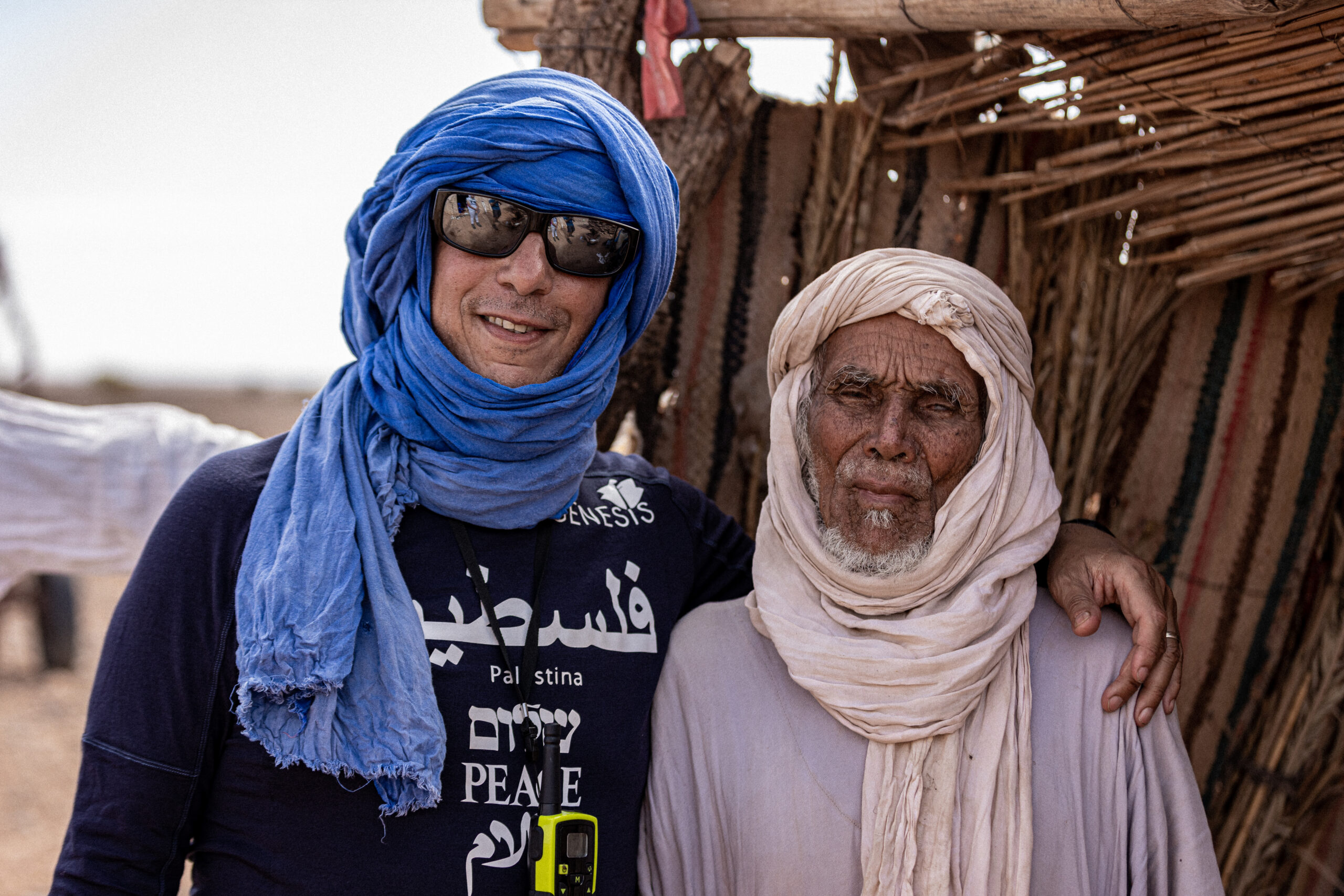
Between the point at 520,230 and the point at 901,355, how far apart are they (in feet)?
2.62

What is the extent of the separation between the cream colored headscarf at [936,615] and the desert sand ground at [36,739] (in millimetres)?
4397

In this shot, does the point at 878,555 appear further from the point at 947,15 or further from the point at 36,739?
the point at 36,739

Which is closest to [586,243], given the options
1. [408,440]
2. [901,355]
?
[408,440]

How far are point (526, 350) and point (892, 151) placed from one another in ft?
5.56

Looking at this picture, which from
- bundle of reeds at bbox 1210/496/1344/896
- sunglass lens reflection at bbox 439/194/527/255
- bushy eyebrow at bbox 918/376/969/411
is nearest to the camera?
sunglass lens reflection at bbox 439/194/527/255

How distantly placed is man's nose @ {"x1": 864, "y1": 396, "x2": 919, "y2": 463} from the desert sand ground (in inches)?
181

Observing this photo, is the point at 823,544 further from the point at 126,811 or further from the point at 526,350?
the point at 126,811

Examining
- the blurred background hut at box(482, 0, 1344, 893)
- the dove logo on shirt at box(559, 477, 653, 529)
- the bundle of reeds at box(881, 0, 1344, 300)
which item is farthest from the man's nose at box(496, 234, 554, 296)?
the bundle of reeds at box(881, 0, 1344, 300)

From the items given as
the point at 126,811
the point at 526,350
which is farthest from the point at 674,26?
the point at 126,811

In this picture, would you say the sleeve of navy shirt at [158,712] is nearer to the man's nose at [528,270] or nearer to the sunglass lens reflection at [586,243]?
the man's nose at [528,270]

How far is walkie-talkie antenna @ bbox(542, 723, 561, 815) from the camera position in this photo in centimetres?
189

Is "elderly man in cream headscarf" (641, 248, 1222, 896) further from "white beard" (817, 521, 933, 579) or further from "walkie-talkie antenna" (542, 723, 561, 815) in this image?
"walkie-talkie antenna" (542, 723, 561, 815)

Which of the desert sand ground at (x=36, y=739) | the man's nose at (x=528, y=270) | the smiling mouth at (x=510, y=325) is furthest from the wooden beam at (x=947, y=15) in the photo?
the desert sand ground at (x=36, y=739)

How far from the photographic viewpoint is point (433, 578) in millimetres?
2043
